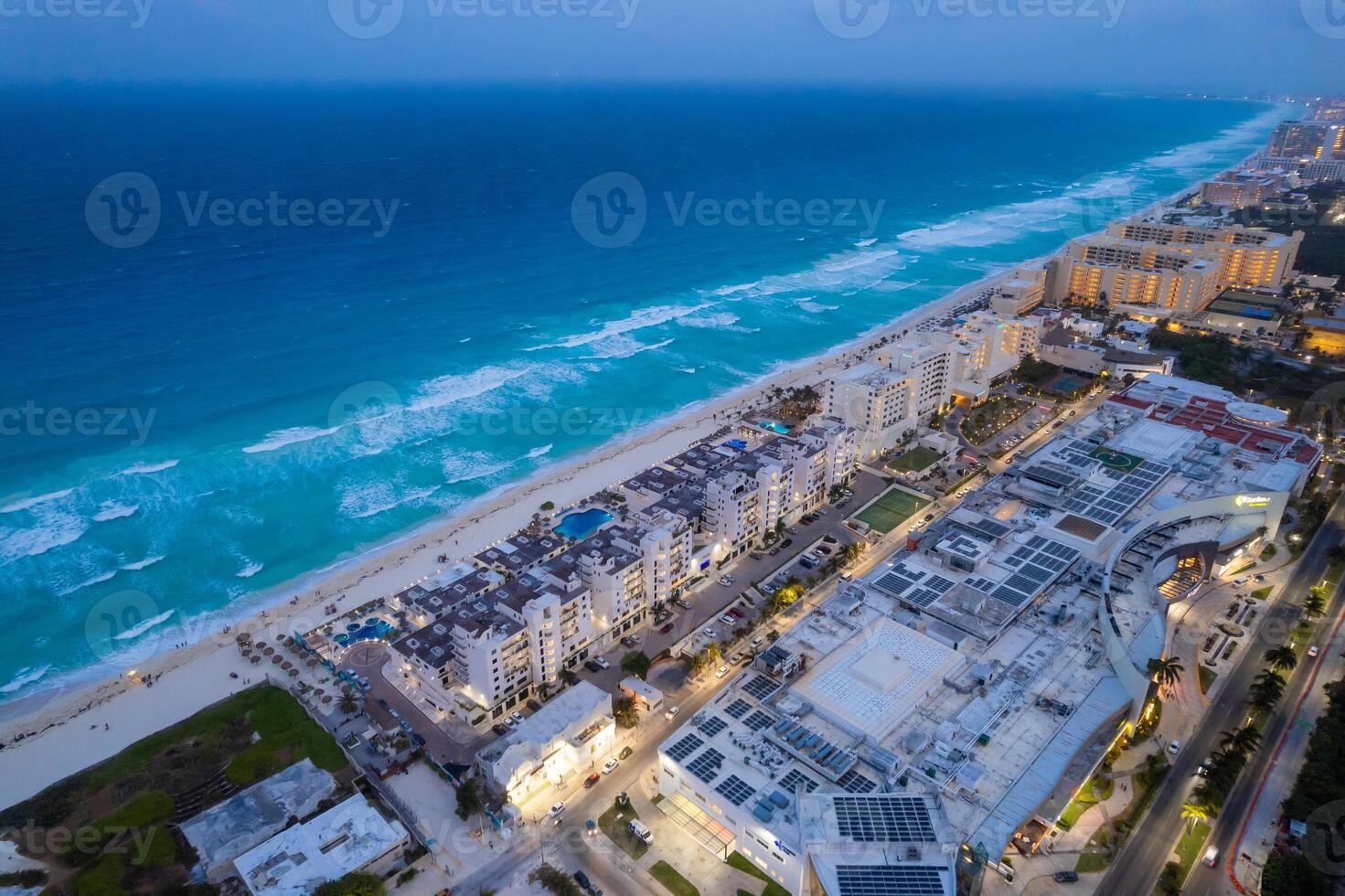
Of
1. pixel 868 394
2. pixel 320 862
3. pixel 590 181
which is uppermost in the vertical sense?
pixel 590 181

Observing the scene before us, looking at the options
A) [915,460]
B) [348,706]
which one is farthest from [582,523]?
[915,460]

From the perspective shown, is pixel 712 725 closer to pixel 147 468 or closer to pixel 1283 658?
pixel 1283 658

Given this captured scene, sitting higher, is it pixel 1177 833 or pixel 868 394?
pixel 868 394

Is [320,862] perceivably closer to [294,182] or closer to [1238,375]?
[1238,375]

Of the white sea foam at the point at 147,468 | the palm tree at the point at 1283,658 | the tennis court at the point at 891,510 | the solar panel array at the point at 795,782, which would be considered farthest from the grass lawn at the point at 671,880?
the white sea foam at the point at 147,468

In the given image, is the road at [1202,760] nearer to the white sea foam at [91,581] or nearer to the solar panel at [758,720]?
the solar panel at [758,720]

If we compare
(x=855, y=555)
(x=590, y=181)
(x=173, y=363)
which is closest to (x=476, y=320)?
(x=173, y=363)
